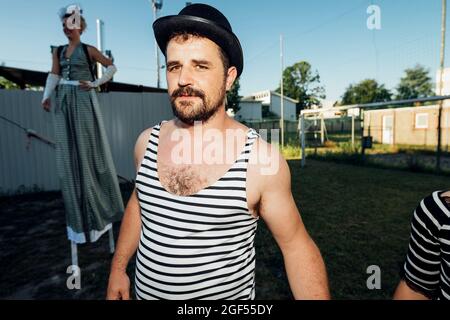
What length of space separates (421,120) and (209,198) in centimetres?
2499

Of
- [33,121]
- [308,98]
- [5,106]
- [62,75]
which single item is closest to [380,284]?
[62,75]

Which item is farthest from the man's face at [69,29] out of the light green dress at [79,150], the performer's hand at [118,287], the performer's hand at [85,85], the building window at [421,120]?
the building window at [421,120]

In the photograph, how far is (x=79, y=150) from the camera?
3041mm

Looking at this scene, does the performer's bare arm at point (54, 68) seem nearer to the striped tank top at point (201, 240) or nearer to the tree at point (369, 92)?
the striped tank top at point (201, 240)

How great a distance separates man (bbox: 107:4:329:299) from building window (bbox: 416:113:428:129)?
24.4 metres

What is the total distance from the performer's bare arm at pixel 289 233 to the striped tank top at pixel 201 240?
11 cm

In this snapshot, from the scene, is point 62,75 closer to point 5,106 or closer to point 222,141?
point 222,141

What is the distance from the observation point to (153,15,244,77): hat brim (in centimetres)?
143

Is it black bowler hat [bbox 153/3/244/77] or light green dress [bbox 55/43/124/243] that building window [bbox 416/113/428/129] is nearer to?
light green dress [bbox 55/43/124/243]

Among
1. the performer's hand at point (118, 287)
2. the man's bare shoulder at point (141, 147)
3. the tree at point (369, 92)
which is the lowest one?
the performer's hand at point (118, 287)

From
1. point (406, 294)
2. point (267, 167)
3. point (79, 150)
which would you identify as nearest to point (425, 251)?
point (406, 294)

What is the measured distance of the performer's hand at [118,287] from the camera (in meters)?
1.63

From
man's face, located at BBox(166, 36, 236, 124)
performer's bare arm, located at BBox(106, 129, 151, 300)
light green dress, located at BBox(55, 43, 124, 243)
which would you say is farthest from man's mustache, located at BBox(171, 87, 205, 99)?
light green dress, located at BBox(55, 43, 124, 243)

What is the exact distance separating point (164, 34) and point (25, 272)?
3878 millimetres
